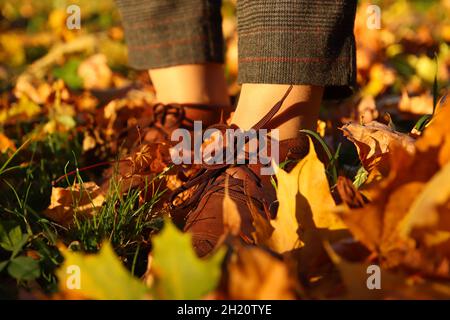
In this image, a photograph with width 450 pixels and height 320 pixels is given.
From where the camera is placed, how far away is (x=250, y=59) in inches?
45.1

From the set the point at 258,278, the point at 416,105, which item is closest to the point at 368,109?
the point at 416,105

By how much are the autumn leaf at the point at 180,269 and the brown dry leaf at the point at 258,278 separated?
2cm

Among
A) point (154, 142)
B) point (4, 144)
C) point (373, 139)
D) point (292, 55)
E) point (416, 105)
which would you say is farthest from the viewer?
point (416, 105)

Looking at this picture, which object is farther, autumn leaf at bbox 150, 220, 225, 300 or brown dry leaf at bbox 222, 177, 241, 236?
brown dry leaf at bbox 222, 177, 241, 236

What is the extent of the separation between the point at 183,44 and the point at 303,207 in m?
0.88

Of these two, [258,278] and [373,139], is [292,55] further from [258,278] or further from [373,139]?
[258,278]

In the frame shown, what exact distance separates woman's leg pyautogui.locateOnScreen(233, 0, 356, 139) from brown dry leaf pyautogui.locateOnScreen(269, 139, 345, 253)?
1.08 ft

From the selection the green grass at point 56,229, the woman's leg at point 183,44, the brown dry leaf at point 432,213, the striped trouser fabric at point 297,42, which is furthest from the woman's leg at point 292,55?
the brown dry leaf at point 432,213

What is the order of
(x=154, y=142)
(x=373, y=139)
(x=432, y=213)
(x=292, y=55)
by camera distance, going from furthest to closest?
(x=154, y=142), (x=292, y=55), (x=373, y=139), (x=432, y=213)

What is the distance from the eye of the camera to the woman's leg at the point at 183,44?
154 centimetres

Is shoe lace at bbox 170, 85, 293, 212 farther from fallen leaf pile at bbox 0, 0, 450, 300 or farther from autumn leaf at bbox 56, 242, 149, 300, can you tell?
autumn leaf at bbox 56, 242, 149, 300

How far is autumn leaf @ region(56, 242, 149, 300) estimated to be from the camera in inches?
23.5

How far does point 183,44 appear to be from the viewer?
1559 mm

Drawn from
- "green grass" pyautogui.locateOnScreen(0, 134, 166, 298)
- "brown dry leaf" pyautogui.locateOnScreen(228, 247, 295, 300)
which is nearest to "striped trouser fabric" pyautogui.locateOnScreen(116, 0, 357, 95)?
"green grass" pyautogui.locateOnScreen(0, 134, 166, 298)
